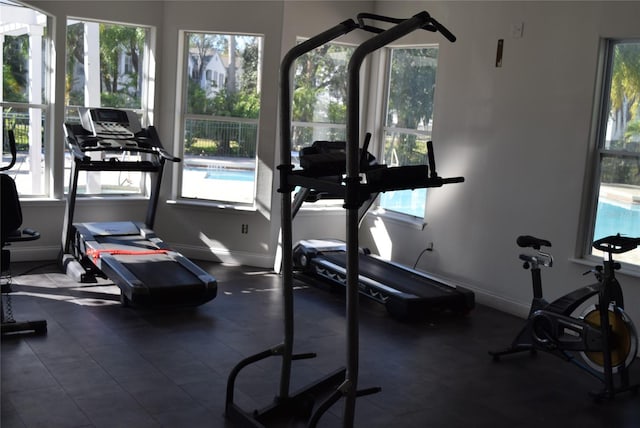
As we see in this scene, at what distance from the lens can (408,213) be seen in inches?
290

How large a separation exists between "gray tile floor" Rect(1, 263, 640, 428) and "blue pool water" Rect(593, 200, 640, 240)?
3.54 feet

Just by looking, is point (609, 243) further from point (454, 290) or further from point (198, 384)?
point (198, 384)

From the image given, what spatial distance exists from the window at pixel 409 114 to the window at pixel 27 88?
3483 millimetres

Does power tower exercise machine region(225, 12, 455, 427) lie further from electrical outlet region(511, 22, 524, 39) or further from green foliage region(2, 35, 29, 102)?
green foliage region(2, 35, 29, 102)

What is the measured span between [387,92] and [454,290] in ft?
8.30

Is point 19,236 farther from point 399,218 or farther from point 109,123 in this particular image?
point 399,218

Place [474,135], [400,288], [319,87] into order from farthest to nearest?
[319,87]
[474,135]
[400,288]

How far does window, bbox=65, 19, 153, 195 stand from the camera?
700 cm

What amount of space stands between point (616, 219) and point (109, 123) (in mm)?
4505

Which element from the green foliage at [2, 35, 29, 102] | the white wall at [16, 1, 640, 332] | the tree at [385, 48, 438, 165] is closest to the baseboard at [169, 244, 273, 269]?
the white wall at [16, 1, 640, 332]

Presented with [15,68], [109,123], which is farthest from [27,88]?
[109,123]

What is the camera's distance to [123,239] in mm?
6598

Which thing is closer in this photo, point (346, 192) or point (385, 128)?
point (346, 192)

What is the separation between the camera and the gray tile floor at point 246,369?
3809 millimetres
